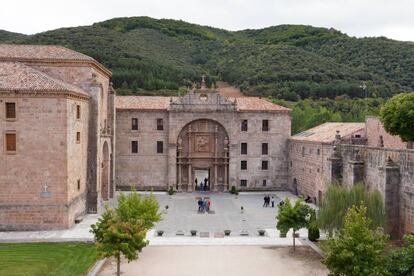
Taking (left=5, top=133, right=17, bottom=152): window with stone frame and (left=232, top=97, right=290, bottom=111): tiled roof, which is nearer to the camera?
(left=5, top=133, right=17, bottom=152): window with stone frame

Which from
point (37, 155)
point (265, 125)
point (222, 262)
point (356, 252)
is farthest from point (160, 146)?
point (356, 252)

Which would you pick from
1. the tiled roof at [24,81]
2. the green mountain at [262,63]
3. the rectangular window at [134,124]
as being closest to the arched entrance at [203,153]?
the rectangular window at [134,124]

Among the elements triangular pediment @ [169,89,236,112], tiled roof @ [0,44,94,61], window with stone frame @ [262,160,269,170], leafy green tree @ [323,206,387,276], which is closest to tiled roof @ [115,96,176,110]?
triangular pediment @ [169,89,236,112]

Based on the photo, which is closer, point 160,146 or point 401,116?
point 401,116

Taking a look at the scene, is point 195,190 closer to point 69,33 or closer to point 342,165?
point 342,165

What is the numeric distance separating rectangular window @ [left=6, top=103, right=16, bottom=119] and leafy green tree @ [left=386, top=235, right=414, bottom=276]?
2139cm

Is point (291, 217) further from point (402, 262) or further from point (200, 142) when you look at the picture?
point (200, 142)

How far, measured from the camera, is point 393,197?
82.5 feet

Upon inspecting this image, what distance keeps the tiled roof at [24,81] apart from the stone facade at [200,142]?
53.3ft

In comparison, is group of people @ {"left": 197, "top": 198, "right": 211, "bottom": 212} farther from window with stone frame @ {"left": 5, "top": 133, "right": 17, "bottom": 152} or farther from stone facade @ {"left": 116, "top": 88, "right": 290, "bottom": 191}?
window with stone frame @ {"left": 5, "top": 133, "right": 17, "bottom": 152}

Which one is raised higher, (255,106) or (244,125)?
(255,106)

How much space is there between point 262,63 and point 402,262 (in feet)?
260

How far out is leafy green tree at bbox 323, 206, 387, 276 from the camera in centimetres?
1634

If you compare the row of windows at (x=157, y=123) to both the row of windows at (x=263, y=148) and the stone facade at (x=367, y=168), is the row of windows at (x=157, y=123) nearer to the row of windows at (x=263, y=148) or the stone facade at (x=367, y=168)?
the row of windows at (x=263, y=148)
